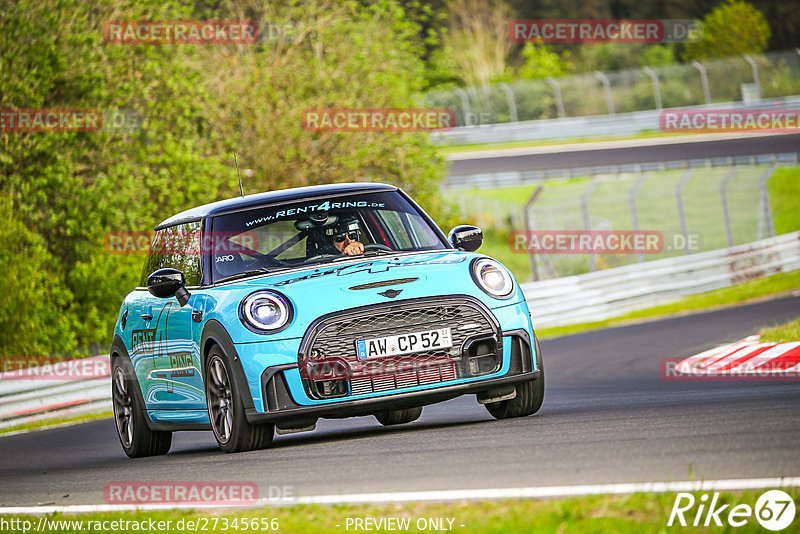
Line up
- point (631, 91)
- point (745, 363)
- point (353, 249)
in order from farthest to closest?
point (631, 91)
point (745, 363)
point (353, 249)

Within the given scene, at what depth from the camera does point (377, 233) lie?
894cm

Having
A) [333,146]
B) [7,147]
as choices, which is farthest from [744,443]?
[333,146]

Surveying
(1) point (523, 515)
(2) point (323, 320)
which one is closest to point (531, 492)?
(1) point (523, 515)

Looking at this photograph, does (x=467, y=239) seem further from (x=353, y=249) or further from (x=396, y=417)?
(x=396, y=417)

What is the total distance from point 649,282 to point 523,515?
744 inches

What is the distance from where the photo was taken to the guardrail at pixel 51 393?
47.7 ft

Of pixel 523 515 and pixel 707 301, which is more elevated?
pixel 523 515

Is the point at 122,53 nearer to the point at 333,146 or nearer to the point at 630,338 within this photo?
the point at 333,146

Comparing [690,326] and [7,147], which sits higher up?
[7,147]

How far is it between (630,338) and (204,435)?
7963 mm

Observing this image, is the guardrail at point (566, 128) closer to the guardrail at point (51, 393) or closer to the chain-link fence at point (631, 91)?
the chain-link fence at point (631, 91)

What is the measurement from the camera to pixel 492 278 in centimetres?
801

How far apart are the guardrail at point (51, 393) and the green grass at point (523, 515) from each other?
9.54 m

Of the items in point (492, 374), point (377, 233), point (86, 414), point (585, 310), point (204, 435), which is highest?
point (377, 233)
